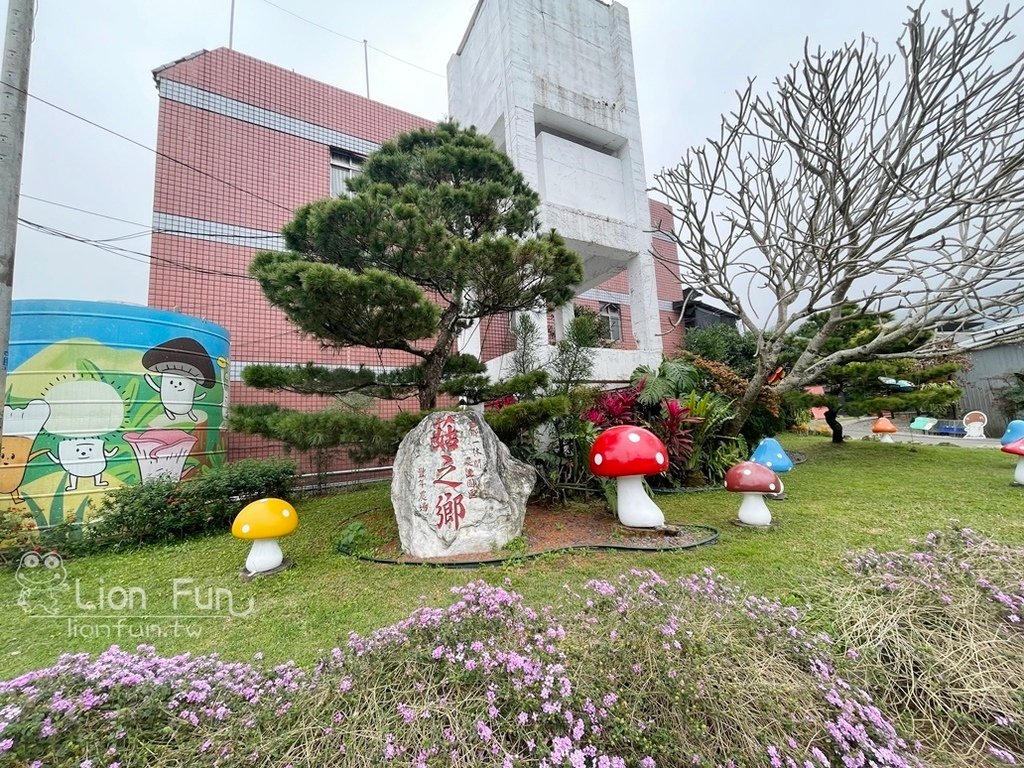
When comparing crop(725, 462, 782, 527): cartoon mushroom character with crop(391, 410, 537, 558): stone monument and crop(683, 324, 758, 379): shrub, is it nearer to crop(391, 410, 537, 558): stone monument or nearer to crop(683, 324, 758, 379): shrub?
crop(391, 410, 537, 558): stone monument

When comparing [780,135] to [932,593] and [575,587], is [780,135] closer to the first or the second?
[932,593]

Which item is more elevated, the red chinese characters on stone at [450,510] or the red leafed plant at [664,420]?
the red leafed plant at [664,420]

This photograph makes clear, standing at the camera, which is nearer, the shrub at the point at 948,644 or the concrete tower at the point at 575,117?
the shrub at the point at 948,644

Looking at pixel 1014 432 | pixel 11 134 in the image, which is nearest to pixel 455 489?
pixel 11 134

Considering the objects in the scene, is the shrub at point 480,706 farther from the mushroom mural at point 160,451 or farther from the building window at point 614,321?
the building window at point 614,321

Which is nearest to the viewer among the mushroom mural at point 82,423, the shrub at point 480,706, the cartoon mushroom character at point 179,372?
the shrub at point 480,706

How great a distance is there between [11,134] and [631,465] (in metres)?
4.54

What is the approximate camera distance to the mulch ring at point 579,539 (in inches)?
117

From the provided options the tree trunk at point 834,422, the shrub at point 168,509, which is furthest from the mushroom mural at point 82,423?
the tree trunk at point 834,422

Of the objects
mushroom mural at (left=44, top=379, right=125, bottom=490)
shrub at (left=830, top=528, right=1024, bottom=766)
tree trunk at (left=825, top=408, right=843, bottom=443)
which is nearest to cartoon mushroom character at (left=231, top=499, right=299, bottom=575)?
mushroom mural at (left=44, top=379, right=125, bottom=490)

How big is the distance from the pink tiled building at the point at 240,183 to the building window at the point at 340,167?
2 cm

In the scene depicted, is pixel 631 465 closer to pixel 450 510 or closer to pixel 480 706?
pixel 450 510

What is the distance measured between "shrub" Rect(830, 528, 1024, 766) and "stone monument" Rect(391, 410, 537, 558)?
2.17 metres

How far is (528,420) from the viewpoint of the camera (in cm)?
362
